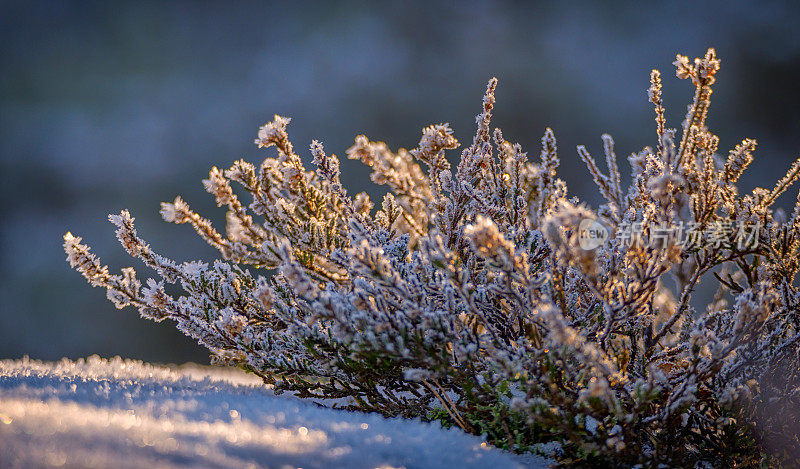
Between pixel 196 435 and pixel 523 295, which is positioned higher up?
pixel 523 295

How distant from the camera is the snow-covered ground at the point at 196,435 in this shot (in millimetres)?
857

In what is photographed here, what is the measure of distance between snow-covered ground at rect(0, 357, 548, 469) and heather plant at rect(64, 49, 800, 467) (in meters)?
0.21

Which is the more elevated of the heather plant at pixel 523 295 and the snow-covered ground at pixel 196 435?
the heather plant at pixel 523 295

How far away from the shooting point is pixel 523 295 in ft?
5.15

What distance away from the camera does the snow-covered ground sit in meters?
0.86

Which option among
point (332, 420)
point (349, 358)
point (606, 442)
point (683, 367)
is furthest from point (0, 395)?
point (683, 367)

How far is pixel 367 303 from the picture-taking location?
142 centimetres

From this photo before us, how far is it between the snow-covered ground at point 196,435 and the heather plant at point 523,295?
21 cm

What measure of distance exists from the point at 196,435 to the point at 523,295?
1.00m

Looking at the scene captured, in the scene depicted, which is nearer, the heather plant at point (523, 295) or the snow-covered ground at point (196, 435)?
the snow-covered ground at point (196, 435)

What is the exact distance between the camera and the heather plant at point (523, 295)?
4.27 ft

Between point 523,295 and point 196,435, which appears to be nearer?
point 196,435

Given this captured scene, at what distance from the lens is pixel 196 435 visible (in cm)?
100

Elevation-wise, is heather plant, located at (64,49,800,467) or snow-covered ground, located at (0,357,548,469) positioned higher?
heather plant, located at (64,49,800,467)
